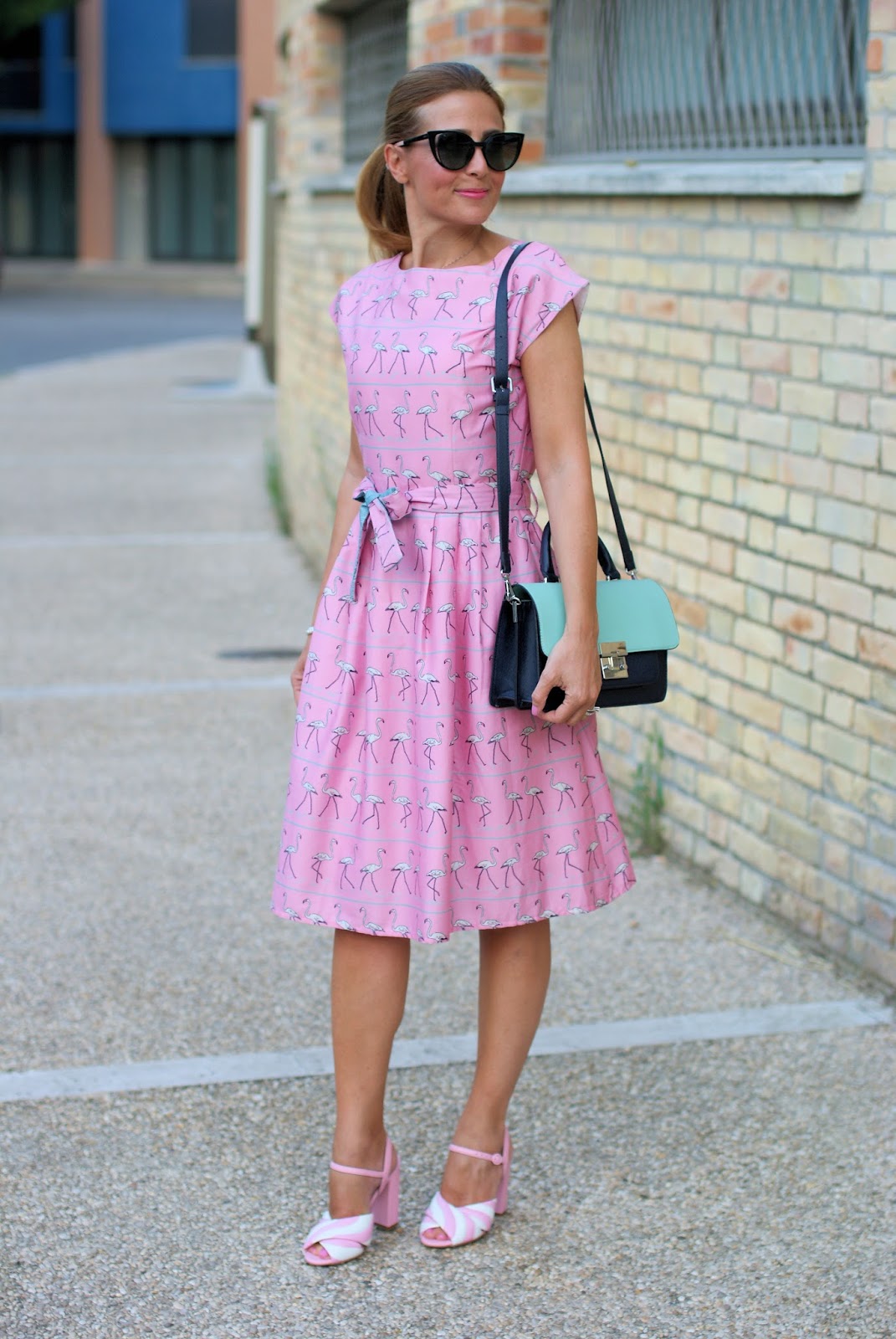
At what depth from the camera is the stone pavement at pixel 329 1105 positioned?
109 inches

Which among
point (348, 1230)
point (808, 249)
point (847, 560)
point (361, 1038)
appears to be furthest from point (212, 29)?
point (348, 1230)

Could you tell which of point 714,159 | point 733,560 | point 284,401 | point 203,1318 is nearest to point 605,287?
point 714,159

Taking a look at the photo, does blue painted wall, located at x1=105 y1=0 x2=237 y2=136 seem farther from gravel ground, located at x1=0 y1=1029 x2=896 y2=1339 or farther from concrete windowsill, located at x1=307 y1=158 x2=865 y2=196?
gravel ground, located at x1=0 y1=1029 x2=896 y2=1339

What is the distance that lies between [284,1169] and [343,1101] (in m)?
0.37

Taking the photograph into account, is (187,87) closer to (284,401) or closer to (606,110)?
(284,401)

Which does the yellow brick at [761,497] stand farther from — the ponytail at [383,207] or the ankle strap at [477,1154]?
the ankle strap at [477,1154]

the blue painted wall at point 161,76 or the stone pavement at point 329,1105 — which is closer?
the stone pavement at point 329,1105

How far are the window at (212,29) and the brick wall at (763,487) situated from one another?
3760 centimetres

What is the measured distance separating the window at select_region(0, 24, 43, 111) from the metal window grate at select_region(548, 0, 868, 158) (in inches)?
1610

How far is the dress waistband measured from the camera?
9.06ft

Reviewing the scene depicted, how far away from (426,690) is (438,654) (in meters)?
0.06

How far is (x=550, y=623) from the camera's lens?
8.71 ft

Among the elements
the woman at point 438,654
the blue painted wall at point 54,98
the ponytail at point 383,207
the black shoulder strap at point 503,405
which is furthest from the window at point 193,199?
the black shoulder strap at point 503,405

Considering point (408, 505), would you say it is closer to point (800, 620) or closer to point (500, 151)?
point (500, 151)
